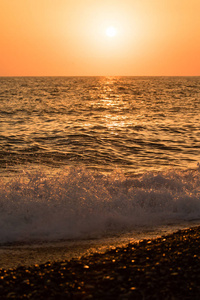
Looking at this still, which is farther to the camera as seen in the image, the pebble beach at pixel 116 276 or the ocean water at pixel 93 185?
the ocean water at pixel 93 185

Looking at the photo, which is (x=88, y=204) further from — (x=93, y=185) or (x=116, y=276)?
(x=116, y=276)

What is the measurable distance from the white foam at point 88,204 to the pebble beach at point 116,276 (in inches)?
77.9

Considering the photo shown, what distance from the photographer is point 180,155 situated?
628 inches

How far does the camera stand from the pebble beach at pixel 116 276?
14.2 ft

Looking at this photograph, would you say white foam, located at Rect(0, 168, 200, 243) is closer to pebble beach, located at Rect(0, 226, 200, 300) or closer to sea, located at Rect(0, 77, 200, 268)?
sea, located at Rect(0, 77, 200, 268)

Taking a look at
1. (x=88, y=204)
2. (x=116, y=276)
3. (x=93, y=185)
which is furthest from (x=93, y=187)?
(x=116, y=276)

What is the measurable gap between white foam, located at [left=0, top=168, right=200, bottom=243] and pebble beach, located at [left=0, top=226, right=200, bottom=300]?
1.98 metres

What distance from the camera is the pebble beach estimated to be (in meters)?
4.32

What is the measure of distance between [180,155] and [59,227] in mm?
9710

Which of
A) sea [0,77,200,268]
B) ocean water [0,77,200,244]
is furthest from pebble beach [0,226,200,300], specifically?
ocean water [0,77,200,244]

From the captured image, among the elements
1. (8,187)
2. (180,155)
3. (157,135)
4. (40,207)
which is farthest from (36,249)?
(157,135)

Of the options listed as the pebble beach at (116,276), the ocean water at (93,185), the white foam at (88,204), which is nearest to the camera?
the pebble beach at (116,276)

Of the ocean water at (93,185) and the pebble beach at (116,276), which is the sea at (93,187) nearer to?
the ocean water at (93,185)

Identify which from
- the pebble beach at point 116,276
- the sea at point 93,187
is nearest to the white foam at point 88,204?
the sea at point 93,187
